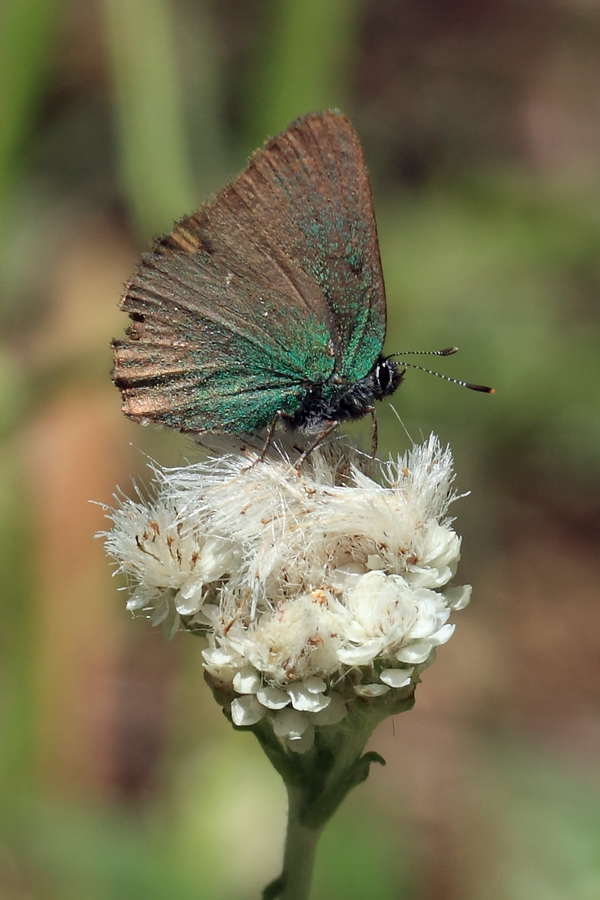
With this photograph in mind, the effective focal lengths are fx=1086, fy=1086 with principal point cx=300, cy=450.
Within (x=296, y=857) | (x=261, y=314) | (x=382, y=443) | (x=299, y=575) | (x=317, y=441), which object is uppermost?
(x=261, y=314)

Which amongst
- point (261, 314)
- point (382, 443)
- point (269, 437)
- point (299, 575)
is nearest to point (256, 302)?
point (261, 314)

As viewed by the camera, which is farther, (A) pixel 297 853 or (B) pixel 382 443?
(B) pixel 382 443

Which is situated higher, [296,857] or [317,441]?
[317,441]

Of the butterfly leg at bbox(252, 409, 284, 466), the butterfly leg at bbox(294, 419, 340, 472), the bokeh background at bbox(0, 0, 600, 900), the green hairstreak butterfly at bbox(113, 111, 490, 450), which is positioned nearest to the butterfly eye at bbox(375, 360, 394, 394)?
the green hairstreak butterfly at bbox(113, 111, 490, 450)

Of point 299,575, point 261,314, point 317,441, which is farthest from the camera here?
point 261,314

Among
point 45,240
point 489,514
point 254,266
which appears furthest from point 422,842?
point 45,240

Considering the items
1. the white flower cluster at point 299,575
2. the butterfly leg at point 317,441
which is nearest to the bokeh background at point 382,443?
the white flower cluster at point 299,575

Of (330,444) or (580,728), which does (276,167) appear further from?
(580,728)

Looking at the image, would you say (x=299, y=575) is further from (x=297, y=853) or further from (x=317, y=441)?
(x=297, y=853)
